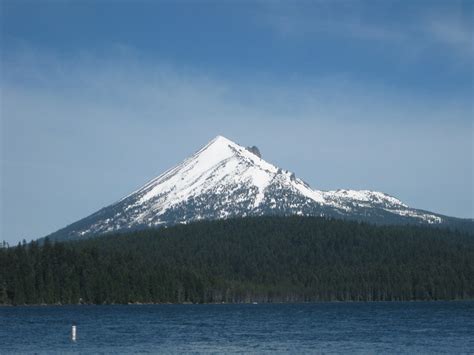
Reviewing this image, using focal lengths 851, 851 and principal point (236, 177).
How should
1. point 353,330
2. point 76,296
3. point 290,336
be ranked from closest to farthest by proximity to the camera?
point 290,336
point 353,330
point 76,296

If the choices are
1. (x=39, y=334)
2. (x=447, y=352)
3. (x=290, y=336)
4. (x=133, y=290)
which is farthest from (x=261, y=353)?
(x=133, y=290)

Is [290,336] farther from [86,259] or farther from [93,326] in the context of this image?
[86,259]

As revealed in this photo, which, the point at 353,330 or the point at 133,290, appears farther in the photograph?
the point at 133,290

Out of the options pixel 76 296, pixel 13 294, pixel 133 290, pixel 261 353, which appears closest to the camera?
pixel 261 353

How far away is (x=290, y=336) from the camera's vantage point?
85.1 m

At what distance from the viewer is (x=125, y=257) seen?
177 m

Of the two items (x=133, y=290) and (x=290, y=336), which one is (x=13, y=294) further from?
(x=290, y=336)

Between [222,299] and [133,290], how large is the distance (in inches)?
1350

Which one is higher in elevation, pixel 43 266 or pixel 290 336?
pixel 43 266

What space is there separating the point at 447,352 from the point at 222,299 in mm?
135167

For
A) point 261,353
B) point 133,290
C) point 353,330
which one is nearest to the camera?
point 261,353

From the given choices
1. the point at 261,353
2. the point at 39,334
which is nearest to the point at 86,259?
the point at 39,334

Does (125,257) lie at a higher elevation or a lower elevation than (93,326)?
higher

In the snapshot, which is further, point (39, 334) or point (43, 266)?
Result: point (43, 266)
